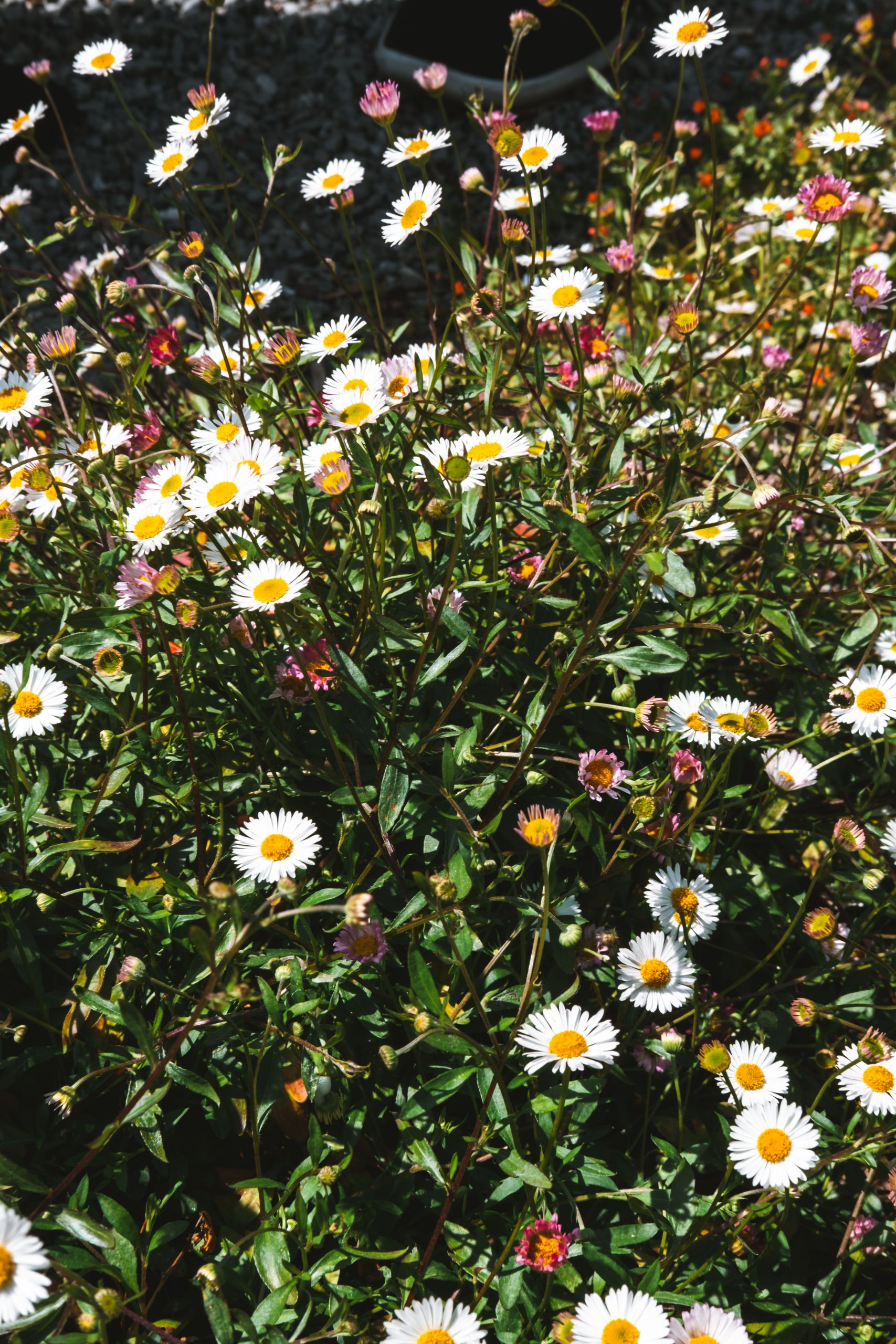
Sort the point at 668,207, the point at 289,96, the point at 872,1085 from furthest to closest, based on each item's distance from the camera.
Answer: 1. the point at 289,96
2. the point at 668,207
3. the point at 872,1085

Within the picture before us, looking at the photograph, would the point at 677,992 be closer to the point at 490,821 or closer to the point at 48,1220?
the point at 490,821

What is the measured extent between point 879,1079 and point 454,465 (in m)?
1.16

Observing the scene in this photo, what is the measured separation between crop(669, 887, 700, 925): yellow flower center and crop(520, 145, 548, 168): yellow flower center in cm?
158

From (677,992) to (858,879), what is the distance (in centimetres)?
48

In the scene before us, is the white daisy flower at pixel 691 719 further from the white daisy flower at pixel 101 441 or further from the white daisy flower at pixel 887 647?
the white daisy flower at pixel 101 441

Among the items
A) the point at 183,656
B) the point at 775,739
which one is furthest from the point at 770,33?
the point at 183,656

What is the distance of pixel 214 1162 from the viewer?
1782 millimetres

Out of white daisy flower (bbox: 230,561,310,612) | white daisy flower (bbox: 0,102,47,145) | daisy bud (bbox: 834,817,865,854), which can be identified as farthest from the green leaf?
white daisy flower (bbox: 0,102,47,145)

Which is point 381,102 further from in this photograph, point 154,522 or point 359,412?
point 154,522

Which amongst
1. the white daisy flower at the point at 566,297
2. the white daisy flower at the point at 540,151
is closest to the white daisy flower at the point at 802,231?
the white daisy flower at the point at 540,151

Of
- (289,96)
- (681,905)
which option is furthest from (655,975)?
(289,96)

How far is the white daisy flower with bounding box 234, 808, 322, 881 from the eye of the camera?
5.33 ft

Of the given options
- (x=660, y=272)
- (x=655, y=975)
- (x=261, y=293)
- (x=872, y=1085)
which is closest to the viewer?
(x=872, y=1085)

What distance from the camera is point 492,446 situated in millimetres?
1830
